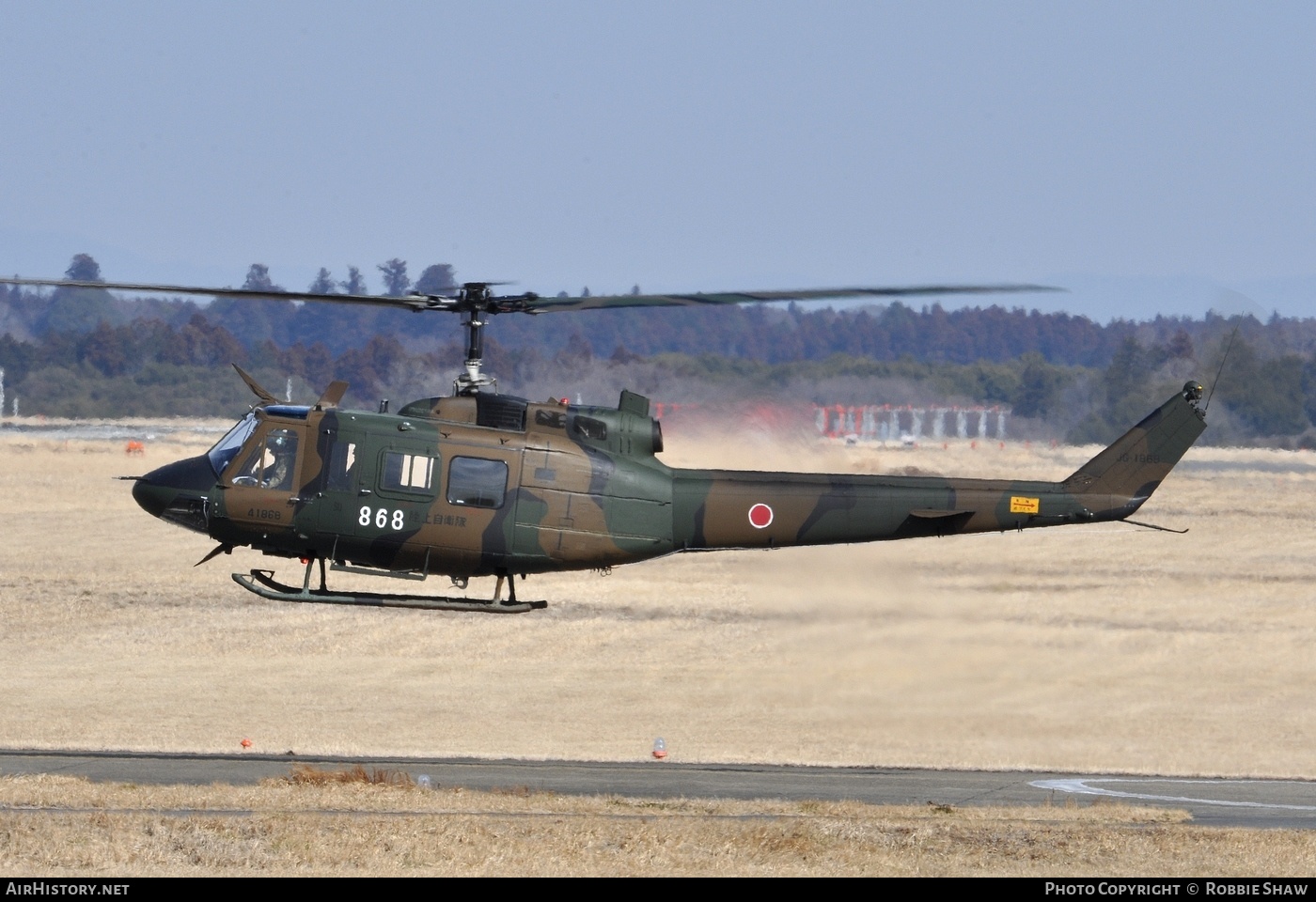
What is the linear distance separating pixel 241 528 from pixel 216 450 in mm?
1055

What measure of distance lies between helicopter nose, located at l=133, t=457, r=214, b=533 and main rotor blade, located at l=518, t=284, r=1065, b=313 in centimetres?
423

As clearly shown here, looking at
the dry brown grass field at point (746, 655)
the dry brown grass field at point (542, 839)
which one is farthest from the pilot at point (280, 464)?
the dry brown grass field at point (746, 655)

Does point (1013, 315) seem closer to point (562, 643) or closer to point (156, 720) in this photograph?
point (562, 643)

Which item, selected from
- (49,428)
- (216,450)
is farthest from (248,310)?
(216,450)

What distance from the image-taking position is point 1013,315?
120 meters

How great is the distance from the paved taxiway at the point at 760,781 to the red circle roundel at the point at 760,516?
17.3 feet

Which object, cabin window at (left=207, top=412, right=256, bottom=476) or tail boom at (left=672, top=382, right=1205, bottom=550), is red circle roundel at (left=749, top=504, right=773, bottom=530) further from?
cabin window at (left=207, top=412, right=256, bottom=476)

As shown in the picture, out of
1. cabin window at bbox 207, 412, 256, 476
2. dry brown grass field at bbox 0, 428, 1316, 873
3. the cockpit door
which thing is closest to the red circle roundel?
the cockpit door

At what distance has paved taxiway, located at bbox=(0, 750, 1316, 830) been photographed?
2614 cm

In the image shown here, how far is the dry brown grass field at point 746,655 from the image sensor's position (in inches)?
1204

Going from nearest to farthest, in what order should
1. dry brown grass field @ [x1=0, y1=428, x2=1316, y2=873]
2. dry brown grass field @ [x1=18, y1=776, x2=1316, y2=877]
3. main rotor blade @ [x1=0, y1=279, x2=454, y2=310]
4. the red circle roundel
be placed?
1. dry brown grass field @ [x1=18, y1=776, x2=1316, y2=877]
2. main rotor blade @ [x1=0, y1=279, x2=454, y2=310]
3. the red circle roundel
4. dry brown grass field @ [x1=0, y1=428, x2=1316, y2=873]

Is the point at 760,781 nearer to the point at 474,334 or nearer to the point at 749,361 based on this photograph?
the point at 474,334

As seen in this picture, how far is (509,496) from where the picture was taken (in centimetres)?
2173

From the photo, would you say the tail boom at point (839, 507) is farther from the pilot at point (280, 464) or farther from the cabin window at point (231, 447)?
the cabin window at point (231, 447)
